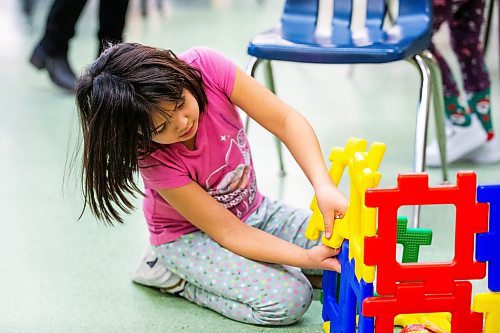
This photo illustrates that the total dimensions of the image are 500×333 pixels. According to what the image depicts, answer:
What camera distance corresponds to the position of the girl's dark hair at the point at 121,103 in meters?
1.06

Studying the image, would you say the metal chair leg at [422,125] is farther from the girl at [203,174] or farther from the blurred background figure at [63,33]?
the blurred background figure at [63,33]

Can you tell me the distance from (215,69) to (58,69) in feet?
4.73

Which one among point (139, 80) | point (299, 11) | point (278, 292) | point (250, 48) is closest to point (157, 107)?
point (139, 80)

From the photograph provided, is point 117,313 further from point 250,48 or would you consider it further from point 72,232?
point 250,48

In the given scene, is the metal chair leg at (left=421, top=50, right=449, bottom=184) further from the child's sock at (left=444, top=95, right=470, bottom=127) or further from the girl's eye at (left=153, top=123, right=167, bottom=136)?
the girl's eye at (left=153, top=123, right=167, bottom=136)

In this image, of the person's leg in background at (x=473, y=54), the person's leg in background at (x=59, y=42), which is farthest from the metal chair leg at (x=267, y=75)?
the person's leg in background at (x=59, y=42)

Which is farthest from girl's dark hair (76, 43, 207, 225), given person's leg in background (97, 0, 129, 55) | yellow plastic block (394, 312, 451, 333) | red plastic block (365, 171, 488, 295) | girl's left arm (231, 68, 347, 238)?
person's leg in background (97, 0, 129, 55)

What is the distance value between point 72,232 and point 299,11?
67 centimetres

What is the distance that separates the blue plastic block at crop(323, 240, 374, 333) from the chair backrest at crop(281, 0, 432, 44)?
535mm

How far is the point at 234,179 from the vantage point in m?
1.28

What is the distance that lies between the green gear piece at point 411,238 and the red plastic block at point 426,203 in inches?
4.3

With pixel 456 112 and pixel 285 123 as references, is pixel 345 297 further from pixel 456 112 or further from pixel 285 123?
pixel 456 112

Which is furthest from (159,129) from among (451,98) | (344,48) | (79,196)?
(451,98)

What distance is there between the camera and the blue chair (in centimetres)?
143
